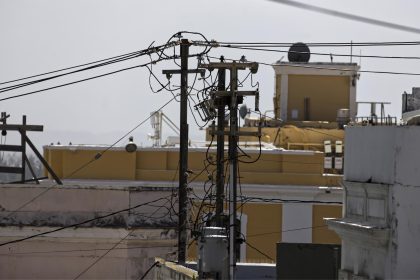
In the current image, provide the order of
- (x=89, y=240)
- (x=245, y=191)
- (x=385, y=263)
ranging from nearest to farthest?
(x=385, y=263)
(x=89, y=240)
(x=245, y=191)

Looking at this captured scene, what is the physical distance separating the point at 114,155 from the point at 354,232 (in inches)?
945

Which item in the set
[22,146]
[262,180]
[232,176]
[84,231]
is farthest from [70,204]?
[262,180]

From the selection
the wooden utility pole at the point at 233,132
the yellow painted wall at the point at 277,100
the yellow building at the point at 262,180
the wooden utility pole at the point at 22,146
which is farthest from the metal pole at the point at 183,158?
the yellow painted wall at the point at 277,100

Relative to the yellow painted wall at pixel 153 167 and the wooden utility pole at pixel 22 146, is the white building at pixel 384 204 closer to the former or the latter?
the wooden utility pole at pixel 22 146

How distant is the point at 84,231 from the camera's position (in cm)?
3275

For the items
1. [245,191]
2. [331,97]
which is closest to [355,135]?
[245,191]

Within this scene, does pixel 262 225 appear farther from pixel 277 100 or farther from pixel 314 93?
pixel 277 100

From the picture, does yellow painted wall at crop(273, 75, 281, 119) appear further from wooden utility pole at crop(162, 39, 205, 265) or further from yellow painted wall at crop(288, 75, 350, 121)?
wooden utility pole at crop(162, 39, 205, 265)

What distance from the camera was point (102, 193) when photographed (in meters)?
32.9

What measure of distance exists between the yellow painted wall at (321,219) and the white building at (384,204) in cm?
A: 2232

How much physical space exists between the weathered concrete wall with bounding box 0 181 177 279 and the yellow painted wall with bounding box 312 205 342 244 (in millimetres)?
10494

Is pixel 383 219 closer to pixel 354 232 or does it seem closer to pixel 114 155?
pixel 354 232

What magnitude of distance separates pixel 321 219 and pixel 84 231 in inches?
441

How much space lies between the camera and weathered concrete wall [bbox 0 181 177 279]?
32.4 meters
